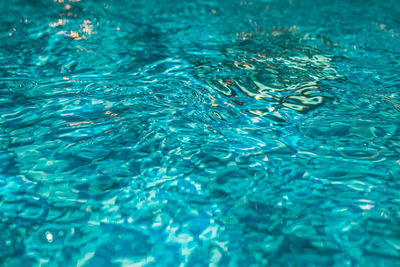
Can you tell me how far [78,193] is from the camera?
131 centimetres

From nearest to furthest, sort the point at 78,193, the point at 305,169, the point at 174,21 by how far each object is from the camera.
Answer: the point at 78,193 < the point at 305,169 < the point at 174,21

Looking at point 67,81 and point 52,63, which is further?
point 52,63

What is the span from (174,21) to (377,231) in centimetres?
244

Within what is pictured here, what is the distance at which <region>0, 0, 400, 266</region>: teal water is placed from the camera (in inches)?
44.5

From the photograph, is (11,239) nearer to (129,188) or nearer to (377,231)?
(129,188)

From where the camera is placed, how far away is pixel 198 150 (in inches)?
59.4

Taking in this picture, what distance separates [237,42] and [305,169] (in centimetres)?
146

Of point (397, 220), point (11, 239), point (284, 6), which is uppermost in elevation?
point (284, 6)

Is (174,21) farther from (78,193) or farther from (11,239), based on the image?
(11,239)

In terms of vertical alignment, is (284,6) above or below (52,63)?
above

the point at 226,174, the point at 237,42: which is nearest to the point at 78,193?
the point at 226,174

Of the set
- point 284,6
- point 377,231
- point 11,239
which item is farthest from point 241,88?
point 284,6

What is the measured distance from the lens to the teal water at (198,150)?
1131mm

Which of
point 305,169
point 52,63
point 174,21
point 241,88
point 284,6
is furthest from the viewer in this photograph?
point 284,6
